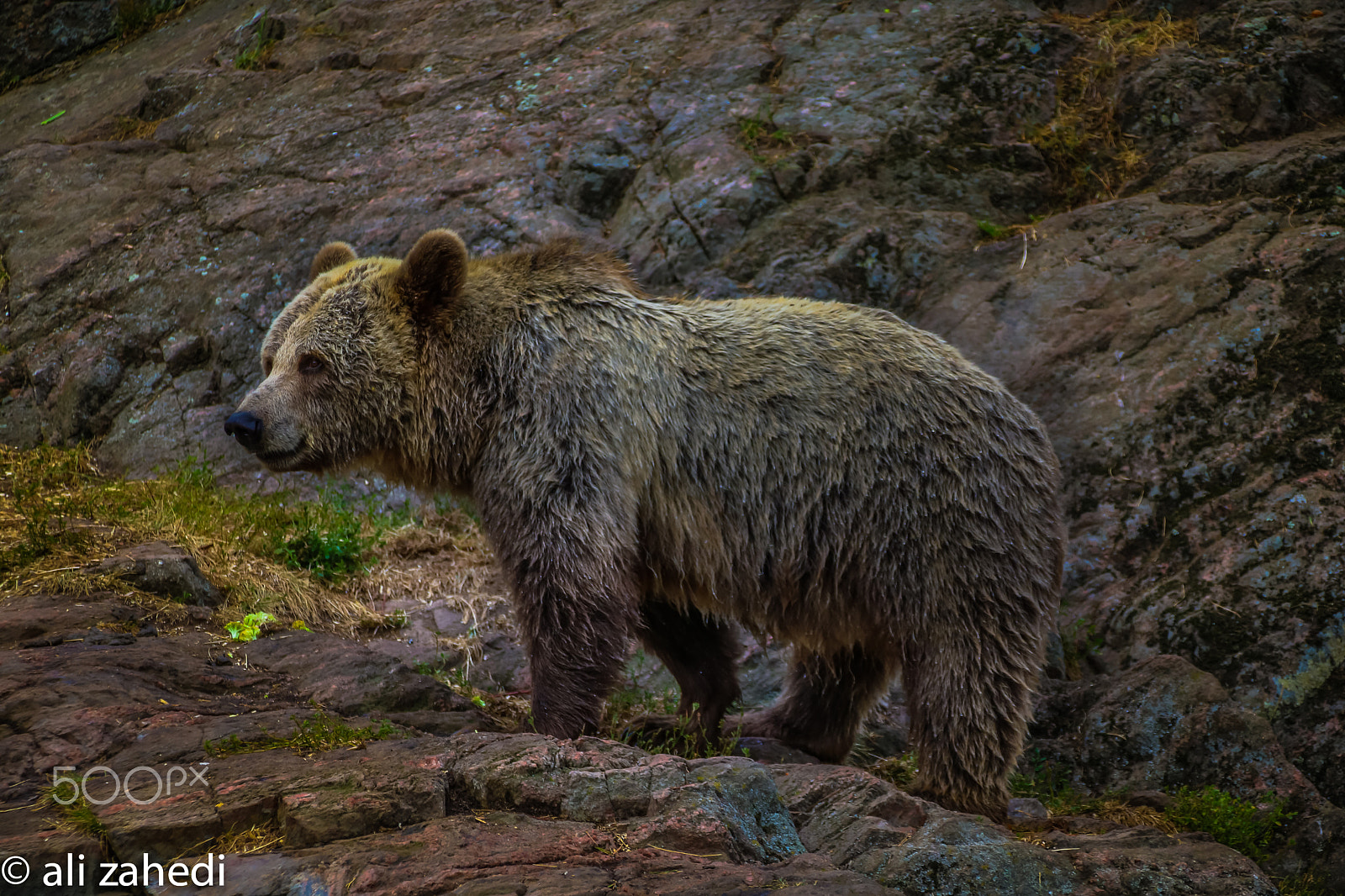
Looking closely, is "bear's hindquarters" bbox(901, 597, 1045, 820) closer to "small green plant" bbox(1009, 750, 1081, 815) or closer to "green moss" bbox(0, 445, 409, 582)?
"small green plant" bbox(1009, 750, 1081, 815)

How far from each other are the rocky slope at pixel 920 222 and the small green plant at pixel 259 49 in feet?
0.22

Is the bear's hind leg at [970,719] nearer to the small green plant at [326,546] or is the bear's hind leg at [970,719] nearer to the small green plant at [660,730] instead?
the small green plant at [660,730]

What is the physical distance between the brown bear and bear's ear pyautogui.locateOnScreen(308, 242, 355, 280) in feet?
2.10

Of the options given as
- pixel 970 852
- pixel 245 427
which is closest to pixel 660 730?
pixel 970 852

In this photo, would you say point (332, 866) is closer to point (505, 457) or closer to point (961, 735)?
point (505, 457)

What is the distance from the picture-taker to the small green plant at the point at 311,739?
12.1 ft

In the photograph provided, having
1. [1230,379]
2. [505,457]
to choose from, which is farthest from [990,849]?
[1230,379]

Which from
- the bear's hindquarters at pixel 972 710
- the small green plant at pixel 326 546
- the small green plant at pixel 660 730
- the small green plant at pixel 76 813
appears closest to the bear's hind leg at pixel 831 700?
the small green plant at pixel 660 730

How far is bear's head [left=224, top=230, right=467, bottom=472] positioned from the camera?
492 cm

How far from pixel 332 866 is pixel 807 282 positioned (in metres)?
5.35

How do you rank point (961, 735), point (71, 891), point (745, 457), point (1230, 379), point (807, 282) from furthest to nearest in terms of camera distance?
1. point (807, 282)
2. point (1230, 379)
3. point (745, 457)
4. point (961, 735)
5. point (71, 891)

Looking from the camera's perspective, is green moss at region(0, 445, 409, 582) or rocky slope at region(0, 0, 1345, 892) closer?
rocky slope at region(0, 0, 1345, 892)

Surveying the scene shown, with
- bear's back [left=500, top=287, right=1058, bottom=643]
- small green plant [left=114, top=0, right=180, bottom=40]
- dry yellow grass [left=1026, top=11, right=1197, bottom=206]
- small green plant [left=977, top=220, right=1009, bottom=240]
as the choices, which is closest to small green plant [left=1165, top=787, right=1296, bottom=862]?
bear's back [left=500, top=287, right=1058, bottom=643]

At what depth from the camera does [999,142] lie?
7941 millimetres
